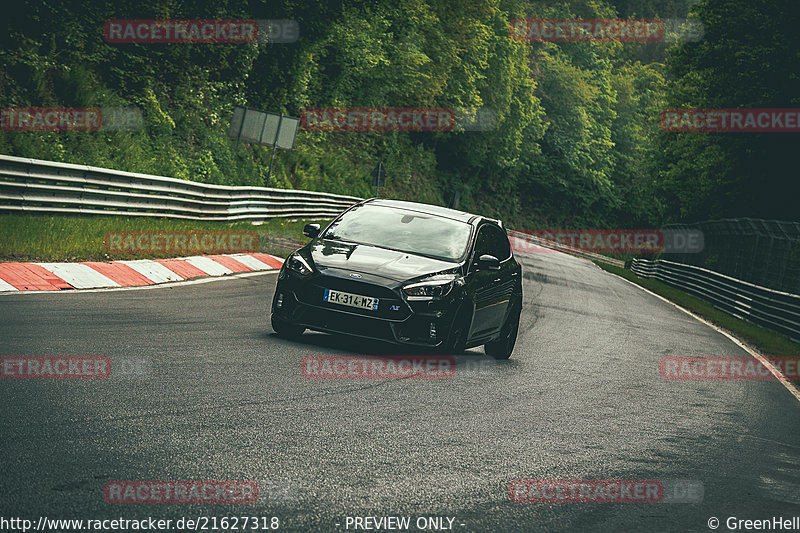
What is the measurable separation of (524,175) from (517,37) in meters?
13.1

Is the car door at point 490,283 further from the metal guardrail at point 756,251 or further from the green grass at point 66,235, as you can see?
the metal guardrail at point 756,251

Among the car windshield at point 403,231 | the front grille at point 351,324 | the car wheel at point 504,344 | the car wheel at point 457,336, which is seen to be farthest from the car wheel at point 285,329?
the car wheel at point 504,344

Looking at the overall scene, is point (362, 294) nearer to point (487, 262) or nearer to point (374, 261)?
point (374, 261)

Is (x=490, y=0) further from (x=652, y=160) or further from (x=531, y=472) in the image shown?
A: (x=531, y=472)

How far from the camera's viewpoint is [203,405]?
19.8ft

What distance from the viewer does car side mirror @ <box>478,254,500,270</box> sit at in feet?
31.7

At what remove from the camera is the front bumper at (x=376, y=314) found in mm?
8672

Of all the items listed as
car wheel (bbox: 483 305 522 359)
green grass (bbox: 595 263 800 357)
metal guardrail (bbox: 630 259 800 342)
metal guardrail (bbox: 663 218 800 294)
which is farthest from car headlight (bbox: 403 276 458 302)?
metal guardrail (bbox: 663 218 800 294)

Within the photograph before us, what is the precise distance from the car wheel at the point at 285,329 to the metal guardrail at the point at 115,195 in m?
6.32

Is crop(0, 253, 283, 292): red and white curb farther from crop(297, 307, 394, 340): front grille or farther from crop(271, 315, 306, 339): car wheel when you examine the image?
crop(297, 307, 394, 340): front grille

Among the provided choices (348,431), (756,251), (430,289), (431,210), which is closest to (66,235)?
(431,210)

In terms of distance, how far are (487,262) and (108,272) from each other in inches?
220

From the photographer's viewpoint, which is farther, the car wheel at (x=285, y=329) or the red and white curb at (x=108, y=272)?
the red and white curb at (x=108, y=272)

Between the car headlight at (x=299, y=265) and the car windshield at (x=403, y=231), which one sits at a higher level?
the car windshield at (x=403, y=231)
